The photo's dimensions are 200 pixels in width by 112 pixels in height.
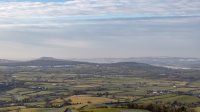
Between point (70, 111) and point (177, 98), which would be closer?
point (70, 111)

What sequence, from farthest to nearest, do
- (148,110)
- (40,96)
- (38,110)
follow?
(40,96)
(38,110)
(148,110)

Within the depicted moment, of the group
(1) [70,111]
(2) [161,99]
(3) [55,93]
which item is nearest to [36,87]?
(3) [55,93]

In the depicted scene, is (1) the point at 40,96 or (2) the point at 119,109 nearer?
(2) the point at 119,109

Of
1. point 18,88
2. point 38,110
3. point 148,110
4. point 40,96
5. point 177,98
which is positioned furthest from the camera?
point 18,88

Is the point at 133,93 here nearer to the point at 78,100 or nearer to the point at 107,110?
the point at 78,100

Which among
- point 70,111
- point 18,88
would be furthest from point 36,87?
point 70,111

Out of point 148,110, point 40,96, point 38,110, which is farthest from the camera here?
point 40,96

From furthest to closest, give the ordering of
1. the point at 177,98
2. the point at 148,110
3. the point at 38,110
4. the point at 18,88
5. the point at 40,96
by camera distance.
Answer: the point at 18,88, the point at 40,96, the point at 177,98, the point at 38,110, the point at 148,110

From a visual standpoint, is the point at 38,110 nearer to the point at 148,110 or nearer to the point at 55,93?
the point at 148,110
